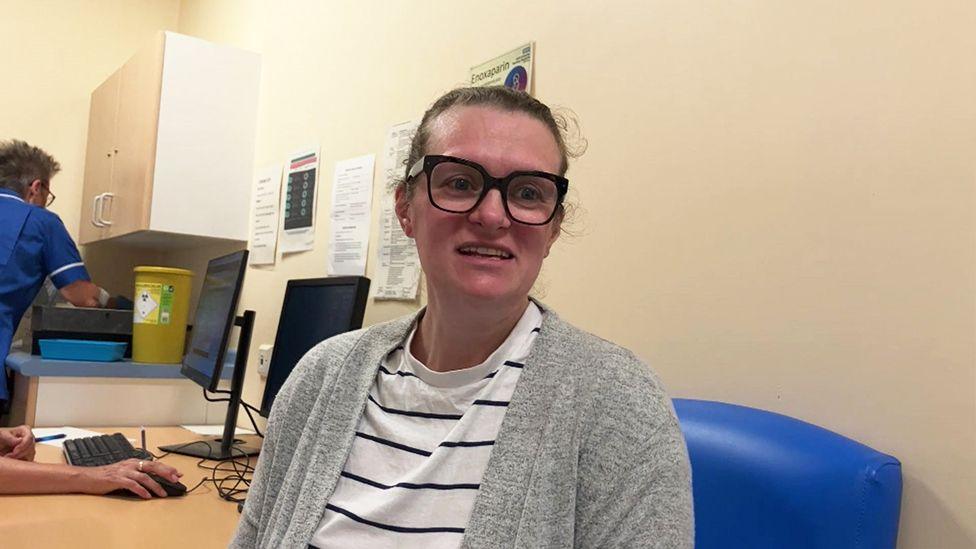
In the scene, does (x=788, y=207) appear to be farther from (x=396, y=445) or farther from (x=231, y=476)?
(x=231, y=476)

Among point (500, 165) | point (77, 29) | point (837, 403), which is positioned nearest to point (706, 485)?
point (837, 403)

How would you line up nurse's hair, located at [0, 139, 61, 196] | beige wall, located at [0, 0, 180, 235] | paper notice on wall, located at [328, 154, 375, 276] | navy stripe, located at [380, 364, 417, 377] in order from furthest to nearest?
beige wall, located at [0, 0, 180, 235] < nurse's hair, located at [0, 139, 61, 196] < paper notice on wall, located at [328, 154, 375, 276] < navy stripe, located at [380, 364, 417, 377]

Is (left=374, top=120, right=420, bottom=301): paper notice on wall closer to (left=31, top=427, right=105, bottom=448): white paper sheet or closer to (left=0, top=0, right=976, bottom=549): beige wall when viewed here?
(left=0, top=0, right=976, bottom=549): beige wall

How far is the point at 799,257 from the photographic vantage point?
98 cm

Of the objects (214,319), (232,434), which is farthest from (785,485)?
(214,319)

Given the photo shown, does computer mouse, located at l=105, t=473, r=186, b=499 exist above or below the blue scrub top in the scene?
below

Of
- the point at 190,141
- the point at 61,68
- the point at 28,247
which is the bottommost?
the point at 28,247

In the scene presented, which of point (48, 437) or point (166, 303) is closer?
point (48, 437)

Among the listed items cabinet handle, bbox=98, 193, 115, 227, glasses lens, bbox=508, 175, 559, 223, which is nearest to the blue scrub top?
cabinet handle, bbox=98, 193, 115, 227

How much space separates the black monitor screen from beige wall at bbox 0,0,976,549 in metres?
0.85

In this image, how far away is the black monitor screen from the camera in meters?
1.84

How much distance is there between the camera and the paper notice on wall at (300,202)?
2.22 m

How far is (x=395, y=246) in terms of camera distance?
1.81 m

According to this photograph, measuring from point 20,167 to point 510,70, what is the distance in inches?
87.0
